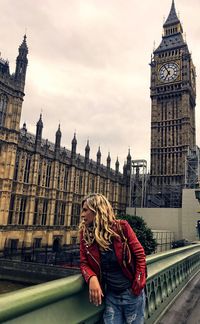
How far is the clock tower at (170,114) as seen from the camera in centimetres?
6376

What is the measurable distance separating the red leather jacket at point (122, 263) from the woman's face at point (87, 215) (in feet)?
0.70

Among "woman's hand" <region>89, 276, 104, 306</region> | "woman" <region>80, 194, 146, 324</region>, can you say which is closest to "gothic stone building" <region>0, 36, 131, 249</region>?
"woman" <region>80, 194, 146, 324</region>

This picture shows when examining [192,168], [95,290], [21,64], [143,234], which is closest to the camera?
[95,290]

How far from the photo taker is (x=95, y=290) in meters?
2.48

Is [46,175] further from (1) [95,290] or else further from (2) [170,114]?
(2) [170,114]

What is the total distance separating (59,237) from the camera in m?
37.4

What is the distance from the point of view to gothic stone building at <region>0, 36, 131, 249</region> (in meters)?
29.7

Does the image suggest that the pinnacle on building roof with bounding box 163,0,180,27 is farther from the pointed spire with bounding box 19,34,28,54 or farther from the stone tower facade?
the stone tower facade

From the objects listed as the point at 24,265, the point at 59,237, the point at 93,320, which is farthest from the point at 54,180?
the point at 93,320

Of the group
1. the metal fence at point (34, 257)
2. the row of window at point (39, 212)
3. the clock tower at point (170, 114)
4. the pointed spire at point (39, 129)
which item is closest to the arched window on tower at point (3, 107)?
the pointed spire at point (39, 129)

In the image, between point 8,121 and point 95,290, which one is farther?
point 8,121

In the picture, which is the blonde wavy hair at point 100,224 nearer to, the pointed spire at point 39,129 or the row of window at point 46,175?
the row of window at point 46,175

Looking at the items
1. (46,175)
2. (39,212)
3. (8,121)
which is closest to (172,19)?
(46,175)

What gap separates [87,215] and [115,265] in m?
0.55
